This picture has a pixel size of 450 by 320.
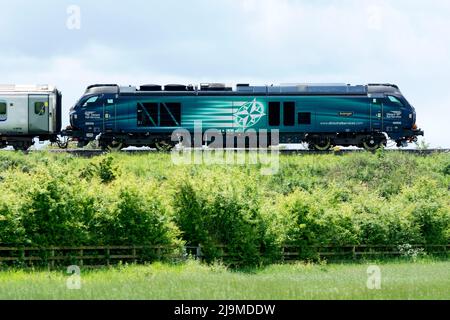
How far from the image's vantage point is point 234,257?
31.9m

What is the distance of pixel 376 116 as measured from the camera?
156 feet

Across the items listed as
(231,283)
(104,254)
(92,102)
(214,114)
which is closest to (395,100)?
(214,114)

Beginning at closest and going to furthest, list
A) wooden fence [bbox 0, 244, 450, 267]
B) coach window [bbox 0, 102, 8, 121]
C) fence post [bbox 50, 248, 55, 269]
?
wooden fence [bbox 0, 244, 450, 267] → fence post [bbox 50, 248, 55, 269] → coach window [bbox 0, 102, 8, 121]

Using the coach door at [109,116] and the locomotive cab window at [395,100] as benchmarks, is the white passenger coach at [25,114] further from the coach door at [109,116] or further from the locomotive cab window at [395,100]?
the locomotive cab window at [395,100]

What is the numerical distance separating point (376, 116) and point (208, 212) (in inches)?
749

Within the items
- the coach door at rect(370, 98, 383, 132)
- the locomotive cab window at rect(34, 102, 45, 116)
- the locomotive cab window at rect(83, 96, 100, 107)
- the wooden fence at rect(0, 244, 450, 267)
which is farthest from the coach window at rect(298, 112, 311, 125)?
the locomotive cab window at rect(34, 102, 45, 116)

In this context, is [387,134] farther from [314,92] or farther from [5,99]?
[5,99]

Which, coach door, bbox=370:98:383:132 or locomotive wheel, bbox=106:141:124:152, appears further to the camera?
coach door, bbox=370:98:383:132

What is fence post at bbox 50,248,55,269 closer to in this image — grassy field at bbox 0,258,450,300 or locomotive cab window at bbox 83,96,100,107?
grassy field at bbox 0,258,450,300

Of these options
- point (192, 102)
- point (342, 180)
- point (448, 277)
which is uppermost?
point (192, 102)

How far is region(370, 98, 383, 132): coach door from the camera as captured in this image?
47.6 metres

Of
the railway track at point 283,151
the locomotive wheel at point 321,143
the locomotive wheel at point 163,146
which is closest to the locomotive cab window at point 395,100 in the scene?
the railway track at point 283,151
